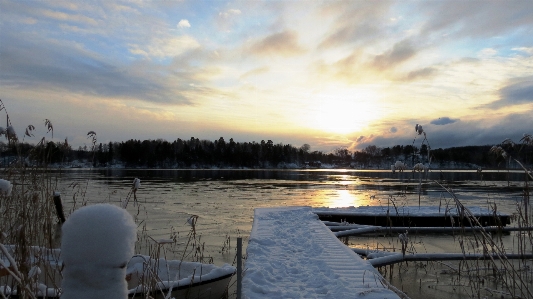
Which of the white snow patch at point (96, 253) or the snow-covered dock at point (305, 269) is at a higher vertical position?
the white snow patch at point (96, 253)

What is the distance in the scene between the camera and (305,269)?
223 inches

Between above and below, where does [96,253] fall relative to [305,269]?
above

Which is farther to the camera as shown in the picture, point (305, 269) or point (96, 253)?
point (305, 269)

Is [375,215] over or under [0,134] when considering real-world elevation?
under

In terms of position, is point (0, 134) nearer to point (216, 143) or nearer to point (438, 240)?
point (438, 240)

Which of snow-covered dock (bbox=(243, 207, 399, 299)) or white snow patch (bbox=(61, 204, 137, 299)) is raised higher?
white snow patch (bbox=(61, 204, 137, 299))

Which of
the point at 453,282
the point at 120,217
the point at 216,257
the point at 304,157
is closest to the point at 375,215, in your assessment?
the point at 453,282

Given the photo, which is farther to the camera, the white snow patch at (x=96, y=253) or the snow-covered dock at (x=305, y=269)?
the snow-covered dock at (x=305, y=269)

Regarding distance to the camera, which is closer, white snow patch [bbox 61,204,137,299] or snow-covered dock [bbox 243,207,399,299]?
white snow patch [bbox 61,204,137,299]

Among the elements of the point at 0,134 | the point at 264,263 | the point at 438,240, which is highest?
the point at 0,134

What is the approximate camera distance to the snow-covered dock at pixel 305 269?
15.3ft

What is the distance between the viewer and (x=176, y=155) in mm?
104500

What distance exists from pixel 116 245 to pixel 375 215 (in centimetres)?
1318

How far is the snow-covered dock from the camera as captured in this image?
468 centimetres
